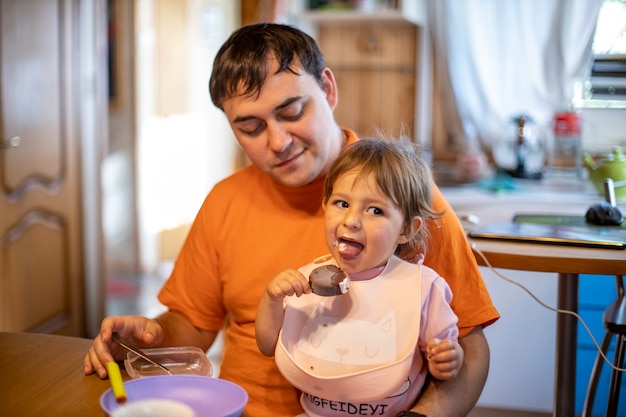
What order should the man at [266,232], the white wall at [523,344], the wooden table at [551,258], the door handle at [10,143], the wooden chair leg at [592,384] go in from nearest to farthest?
the man at [266,232]
the wooden table at [551,258]
the wooden chair leg at [592,384]
the white wall at [523,344]
the door handle at [10,143]

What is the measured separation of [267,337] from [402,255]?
0.26 meters

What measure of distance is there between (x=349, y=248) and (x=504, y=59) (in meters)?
2.95

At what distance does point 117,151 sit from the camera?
5176mm

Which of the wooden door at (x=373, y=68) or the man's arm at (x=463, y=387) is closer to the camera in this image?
the man's arm at (x=463, y=387)

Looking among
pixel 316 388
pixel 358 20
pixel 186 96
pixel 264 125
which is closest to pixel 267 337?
pixel 316 388

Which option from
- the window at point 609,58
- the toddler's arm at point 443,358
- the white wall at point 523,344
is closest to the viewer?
the toddler's arm at point 443,358

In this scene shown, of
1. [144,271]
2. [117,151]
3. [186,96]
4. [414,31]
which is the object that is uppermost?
[414,31]

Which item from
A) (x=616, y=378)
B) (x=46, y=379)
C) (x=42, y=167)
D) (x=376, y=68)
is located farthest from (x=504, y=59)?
(x=46, y=379)

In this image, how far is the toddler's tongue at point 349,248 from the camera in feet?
3.82

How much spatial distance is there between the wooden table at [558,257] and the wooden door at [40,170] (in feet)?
5.40

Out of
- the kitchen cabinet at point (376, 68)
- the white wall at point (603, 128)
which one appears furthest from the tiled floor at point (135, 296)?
the white wall at point (603, 128)

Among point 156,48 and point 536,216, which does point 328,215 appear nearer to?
point 536,216

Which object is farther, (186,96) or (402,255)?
(186,96)

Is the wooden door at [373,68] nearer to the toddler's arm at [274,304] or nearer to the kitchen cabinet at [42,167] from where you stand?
the kitchen cabinet at [42,167]
